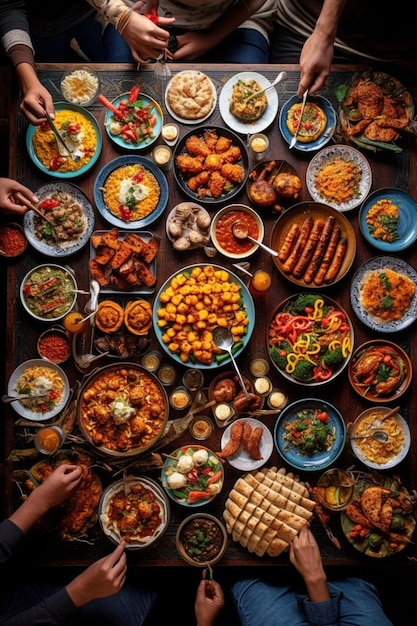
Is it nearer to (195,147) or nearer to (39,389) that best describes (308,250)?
(195,147)

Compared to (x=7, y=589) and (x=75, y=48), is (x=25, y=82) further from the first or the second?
(x=7, y=589)

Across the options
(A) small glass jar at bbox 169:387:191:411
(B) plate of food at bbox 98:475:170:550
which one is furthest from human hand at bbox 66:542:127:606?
(A) small glass jar at bbox 169:387:191:411

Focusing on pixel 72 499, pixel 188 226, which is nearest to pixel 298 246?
pixel 188 226

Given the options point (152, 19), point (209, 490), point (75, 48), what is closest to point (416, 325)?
point (209, 490)

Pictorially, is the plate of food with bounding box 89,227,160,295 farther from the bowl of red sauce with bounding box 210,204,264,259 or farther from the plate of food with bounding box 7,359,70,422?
the plate of food with bounding box 7,359,70,422

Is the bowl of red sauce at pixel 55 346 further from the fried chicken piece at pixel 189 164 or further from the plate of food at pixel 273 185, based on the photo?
the plate of food at pixel 273 185

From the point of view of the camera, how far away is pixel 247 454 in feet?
12.4

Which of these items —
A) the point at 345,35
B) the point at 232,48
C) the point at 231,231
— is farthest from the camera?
the point at 232,48

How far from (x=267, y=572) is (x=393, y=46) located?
3708 millimetres

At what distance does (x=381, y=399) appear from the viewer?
3.82 m

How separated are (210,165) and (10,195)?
133 cm

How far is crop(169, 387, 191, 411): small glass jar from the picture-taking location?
3.78 metres

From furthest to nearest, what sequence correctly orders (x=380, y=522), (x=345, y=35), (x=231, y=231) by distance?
1. (x=345, y=35)
2. (x=231, y=231)
3. (x=380, y=522)

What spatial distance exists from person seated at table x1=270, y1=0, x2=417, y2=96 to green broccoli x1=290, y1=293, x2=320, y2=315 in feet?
4.46
